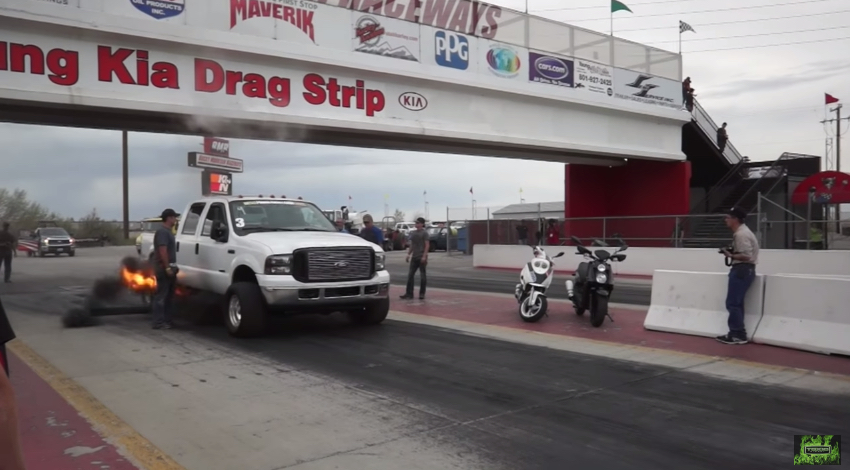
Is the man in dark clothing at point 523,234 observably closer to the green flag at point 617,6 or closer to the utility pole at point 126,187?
the green flag at point 617,6

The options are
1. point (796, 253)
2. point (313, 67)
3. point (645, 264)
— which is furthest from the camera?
point (645, 264)

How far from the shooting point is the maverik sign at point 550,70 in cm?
1973

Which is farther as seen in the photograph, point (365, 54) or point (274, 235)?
point (365, 54)

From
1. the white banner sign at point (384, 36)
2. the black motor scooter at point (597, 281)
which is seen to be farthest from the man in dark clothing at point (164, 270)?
the white banner sign at point (384, 36)

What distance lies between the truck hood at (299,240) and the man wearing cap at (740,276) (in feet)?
15.8

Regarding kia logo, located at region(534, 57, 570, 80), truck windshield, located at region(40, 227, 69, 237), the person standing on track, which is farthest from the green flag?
the person standing on track

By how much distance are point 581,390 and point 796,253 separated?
13350mm

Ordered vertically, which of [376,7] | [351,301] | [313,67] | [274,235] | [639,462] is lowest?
[639,462]

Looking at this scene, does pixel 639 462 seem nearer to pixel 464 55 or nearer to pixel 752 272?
pixel 752 272

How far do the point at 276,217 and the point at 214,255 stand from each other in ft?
3.59

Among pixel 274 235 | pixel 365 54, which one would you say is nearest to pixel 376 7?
pixel 365 54

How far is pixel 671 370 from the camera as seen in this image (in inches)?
278

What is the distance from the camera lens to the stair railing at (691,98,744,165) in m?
26.2

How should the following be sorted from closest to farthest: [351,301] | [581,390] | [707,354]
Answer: [581,390], [707,354], [351,301]
